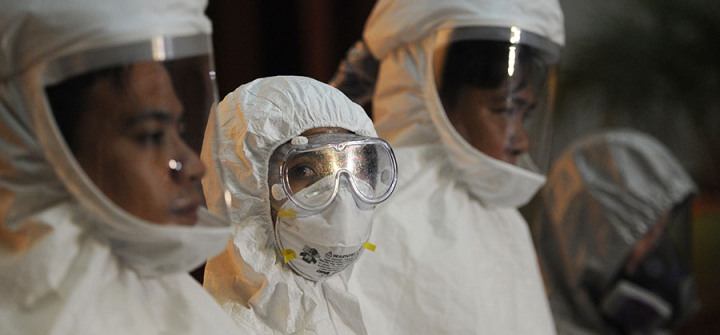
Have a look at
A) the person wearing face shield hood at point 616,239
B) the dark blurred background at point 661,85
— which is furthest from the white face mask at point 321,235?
the dark blurred background at point 661,85

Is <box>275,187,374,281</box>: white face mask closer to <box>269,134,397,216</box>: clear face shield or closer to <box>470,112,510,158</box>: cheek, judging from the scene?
<box>269,134,397,216</box>: clear face shield

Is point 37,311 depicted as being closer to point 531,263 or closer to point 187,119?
point 187,119

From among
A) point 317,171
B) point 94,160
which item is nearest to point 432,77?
point 317,171

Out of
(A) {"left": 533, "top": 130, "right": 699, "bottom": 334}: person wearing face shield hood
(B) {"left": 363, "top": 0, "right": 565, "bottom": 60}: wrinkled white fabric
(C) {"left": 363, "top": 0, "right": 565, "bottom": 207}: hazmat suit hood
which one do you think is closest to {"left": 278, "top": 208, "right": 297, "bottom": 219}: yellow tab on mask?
(C) {"left": 363, "top": 0, "right": 565, "bottom": 207}: hazmat suit hood

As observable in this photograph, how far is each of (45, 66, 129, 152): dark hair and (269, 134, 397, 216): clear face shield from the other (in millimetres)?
412

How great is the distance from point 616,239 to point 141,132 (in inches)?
89.0

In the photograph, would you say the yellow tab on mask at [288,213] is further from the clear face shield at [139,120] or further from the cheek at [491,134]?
the cheek at [491,134]

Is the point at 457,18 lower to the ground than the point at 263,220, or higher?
higher

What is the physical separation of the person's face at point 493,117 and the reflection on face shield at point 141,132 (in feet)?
2.76

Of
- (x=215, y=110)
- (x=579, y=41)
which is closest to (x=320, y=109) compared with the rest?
(x=215, y=110)

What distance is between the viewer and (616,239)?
2.75m

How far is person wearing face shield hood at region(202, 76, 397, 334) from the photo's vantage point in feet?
4.09

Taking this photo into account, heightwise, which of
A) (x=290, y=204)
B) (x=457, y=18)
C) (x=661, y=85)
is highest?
(x=457, y=18)

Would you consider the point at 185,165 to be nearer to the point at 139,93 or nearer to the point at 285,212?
the point at 139,93
